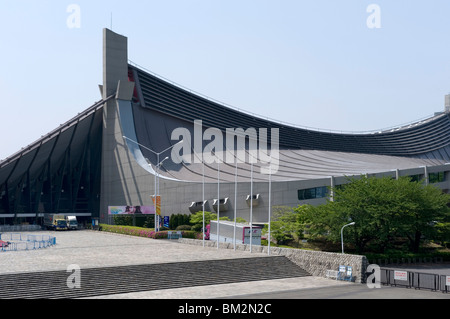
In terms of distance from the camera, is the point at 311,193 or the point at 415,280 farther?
the point at 311,193

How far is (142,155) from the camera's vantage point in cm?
7194

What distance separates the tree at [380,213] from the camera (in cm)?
4428

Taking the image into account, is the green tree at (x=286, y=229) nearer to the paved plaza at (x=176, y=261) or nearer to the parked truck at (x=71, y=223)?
the paved plaza at (x=176, y=261)

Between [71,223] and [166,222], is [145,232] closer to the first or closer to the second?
[166,222]

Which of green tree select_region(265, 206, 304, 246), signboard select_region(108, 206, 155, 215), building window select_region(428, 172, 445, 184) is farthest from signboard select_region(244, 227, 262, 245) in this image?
building window select_region(428, 172, 445, 184)

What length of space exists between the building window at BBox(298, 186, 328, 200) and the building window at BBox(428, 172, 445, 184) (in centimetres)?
1367

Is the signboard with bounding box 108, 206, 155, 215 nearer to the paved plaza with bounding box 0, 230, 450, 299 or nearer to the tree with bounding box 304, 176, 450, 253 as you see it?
the paved plaza with bounding box 0, 230, 450, 299

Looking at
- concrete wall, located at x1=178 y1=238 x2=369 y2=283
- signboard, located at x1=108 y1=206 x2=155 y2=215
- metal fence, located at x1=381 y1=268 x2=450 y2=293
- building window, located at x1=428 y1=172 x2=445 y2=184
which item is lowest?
metal fence, located at x1=381 y1=268 x2=450 y2=293

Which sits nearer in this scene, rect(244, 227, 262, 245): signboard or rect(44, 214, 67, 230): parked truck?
rect(244, 227, 262, 245): signboard

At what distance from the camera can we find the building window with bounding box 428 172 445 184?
6406 cm

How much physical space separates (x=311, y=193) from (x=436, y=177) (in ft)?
52.2

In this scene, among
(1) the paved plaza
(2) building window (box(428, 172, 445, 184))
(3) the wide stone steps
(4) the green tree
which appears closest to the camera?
(3) the wide stone steps

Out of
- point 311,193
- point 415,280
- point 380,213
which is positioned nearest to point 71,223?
point 311,193
